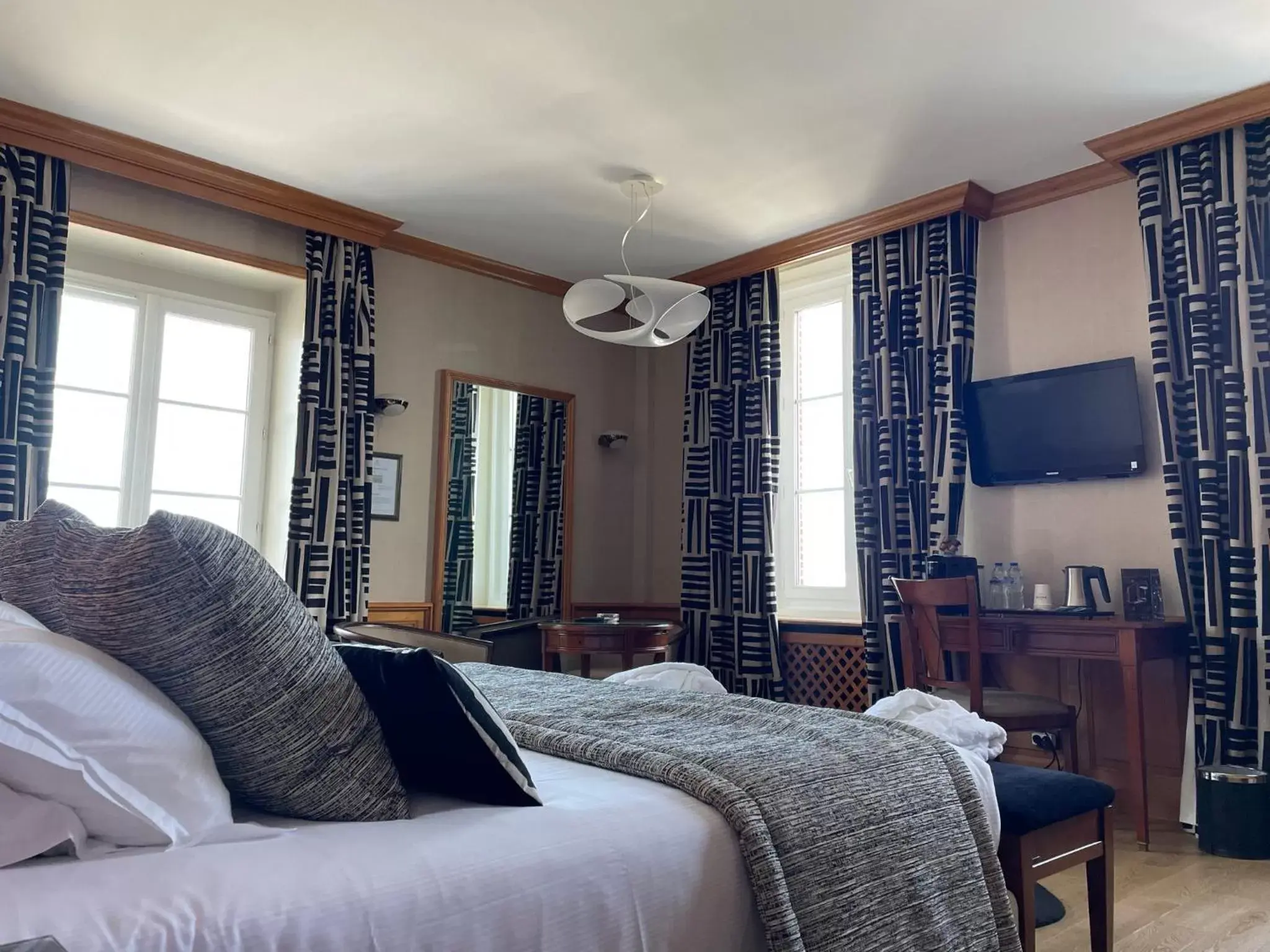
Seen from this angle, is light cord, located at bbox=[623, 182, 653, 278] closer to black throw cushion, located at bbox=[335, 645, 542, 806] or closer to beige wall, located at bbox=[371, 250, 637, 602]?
beige wall, located at bbox=[371, 250, 637, 602]

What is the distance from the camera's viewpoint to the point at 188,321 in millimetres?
4422

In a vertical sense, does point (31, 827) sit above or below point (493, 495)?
below

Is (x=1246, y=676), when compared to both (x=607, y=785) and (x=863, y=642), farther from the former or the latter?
(x=607, y=785)

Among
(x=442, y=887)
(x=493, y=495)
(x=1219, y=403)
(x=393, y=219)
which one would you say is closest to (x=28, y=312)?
(x=393, y=219)

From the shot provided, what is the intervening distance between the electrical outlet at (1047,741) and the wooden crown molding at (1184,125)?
7.83ft

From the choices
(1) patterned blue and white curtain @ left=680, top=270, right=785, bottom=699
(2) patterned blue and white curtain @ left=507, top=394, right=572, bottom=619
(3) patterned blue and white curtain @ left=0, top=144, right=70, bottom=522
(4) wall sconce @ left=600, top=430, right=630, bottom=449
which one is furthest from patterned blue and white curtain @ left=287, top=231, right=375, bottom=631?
(1) patterned blue and white curtain @ left=680, top=270, right=785, bottom=699

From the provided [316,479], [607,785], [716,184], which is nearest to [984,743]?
[607,785]

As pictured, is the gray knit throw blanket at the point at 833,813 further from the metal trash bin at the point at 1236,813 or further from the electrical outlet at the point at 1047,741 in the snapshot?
the electrical outlet at the point at 1047,741

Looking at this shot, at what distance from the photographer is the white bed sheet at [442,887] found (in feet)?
3.03

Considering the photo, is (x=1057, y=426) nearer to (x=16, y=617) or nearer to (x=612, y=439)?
(x=612, y=439)

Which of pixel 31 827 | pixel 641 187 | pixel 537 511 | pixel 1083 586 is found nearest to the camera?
pixel 31 827

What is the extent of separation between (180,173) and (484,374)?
70.4 inches

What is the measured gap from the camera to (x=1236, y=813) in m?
3.12

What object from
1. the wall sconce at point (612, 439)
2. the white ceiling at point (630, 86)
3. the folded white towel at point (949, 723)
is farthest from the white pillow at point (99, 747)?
the wall sconce at point (612, 439)
